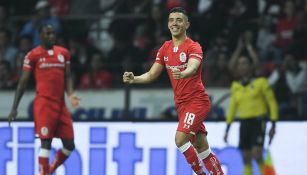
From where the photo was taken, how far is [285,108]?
15914 millimetres

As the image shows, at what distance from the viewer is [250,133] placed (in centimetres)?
1509

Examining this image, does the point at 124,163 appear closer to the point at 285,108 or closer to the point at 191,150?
the point at 285,108

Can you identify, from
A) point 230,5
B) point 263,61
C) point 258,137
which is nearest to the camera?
point 258,137

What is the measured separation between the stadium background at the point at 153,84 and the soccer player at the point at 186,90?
153 inches

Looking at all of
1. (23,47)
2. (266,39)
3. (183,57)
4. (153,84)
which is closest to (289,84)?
(266,39)

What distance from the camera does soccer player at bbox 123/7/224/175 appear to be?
11.5m

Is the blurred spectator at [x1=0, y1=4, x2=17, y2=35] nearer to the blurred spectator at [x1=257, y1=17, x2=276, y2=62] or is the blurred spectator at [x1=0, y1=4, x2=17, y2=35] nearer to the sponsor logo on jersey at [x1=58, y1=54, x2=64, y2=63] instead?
the blurred spectator at [x1=257, y1=17, x2=276, y2=62]

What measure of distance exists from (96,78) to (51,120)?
2557 millimetres

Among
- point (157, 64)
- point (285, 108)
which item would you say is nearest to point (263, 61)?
point (285, 108)

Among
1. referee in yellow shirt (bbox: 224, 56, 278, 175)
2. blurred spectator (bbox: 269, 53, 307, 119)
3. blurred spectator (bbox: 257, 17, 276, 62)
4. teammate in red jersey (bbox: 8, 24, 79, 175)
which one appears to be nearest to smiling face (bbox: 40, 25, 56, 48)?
teammate in red jersey (bbox: 8, 24, 79, 175)

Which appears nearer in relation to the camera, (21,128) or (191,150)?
(191,150)

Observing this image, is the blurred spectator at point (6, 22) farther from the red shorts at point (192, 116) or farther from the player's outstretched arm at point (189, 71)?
the player's outstretched arm at point (189, 71)

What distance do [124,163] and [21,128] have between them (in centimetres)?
159

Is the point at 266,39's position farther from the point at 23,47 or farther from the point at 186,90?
the point at 186,90
